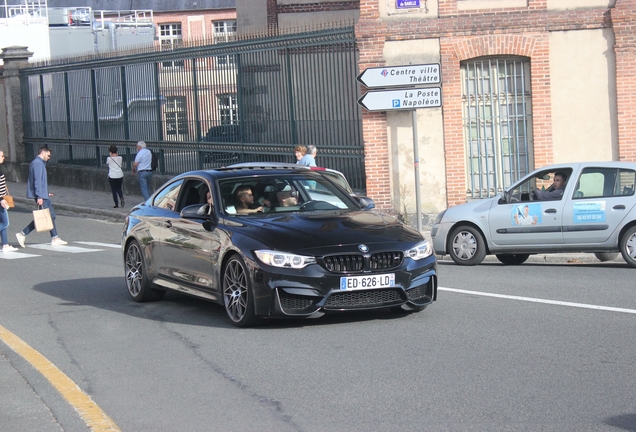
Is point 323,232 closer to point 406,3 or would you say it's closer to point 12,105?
point 406,3

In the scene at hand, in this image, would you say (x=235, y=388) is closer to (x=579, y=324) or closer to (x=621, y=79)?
(x=579, y=324)

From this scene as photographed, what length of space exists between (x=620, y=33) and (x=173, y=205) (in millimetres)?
10832

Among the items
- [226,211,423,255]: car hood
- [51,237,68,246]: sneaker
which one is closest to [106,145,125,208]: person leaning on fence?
[51,237,68,246]: sneaker

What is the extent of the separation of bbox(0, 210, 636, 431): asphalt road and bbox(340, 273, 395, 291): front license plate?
1.31ft

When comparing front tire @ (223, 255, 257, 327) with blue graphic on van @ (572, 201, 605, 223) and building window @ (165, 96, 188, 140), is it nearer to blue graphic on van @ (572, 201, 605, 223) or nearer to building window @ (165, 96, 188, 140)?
blue graphic on van @ (572, 201, 605, 223)

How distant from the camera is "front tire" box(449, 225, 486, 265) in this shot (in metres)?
13.9

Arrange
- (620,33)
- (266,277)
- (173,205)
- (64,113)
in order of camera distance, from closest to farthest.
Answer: (266,277)
(173,205)
(620,33)
(64,113)

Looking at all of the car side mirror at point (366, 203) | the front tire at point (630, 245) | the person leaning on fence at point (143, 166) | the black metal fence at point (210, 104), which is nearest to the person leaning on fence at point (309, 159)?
the black metal fence at point (210, 104)

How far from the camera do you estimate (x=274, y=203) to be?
952cm

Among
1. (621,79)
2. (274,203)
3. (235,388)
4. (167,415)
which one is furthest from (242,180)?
(621,79)

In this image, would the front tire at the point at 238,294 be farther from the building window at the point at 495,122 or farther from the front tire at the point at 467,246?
the building window at the point at 495,122

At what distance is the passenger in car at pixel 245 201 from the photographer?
30.7 feet

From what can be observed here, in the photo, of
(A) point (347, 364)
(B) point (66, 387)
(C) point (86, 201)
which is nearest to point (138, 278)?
(B) point (66, 387)

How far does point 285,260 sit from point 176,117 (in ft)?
58.0
